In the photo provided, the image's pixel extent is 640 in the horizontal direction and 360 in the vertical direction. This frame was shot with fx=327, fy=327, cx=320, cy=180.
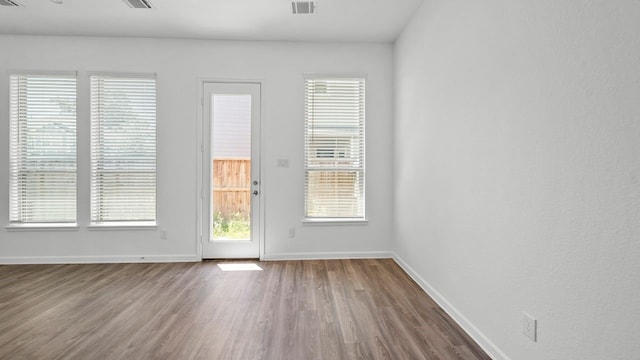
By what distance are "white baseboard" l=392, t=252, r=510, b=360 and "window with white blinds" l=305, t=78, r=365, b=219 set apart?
1.31 meters

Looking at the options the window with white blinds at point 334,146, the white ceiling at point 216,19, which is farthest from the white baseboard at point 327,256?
the white ceiling at point 216,19

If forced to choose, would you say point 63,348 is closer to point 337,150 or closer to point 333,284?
point 333,284

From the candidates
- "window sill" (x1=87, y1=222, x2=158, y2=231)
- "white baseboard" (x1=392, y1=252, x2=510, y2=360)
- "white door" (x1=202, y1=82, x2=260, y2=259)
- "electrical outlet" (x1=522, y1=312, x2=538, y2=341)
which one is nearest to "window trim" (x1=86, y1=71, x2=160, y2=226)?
"window sill" (x1=87, y1=222, x2=158, y2=231)

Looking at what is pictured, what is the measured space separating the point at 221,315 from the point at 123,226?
91.7 inches

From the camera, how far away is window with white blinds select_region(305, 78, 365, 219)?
14.4 ft

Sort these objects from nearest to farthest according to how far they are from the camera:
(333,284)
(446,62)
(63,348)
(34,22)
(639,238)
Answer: (639,238) < (63,348) < (446,62) < (333,284) < (34,22)

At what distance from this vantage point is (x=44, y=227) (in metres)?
4.12

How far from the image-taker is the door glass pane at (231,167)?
430 cm

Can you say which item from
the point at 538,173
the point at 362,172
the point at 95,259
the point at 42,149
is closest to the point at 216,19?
the point at 362,172

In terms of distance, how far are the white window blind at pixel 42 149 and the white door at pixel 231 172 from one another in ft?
5.60

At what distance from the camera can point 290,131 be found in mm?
4332

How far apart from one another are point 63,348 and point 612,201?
3213 millimetres

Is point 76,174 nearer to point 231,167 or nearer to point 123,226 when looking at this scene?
point 123,226

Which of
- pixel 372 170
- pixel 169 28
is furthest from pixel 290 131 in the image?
pixel 169 28
